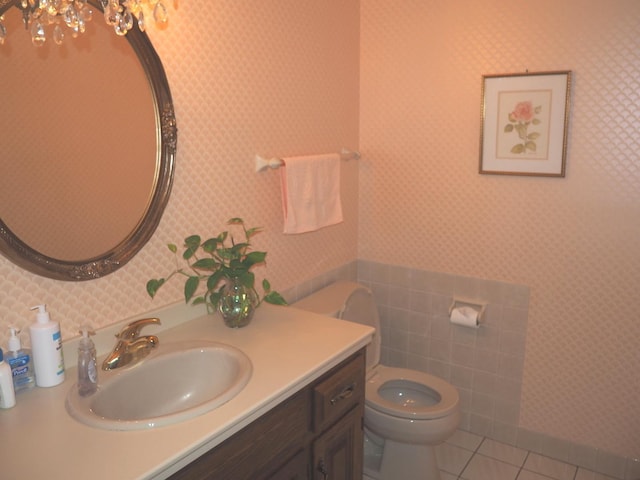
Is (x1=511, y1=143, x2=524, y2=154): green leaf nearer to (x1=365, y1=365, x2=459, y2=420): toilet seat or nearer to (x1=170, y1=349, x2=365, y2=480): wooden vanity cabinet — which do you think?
(x1=365, y1=365, x2=459, y2=420): toilet seat

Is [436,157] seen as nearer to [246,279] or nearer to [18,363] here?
[246,279]

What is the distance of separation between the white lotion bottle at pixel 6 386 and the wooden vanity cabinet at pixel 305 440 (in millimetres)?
457

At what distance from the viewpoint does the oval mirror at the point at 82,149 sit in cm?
129

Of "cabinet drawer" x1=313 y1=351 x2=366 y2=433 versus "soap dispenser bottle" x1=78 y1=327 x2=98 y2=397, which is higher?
"soap dispenser bottle" x1=78 y1=327 x2=98 y2=397

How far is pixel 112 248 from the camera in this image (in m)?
1.52

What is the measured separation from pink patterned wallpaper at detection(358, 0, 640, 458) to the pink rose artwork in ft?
0.44

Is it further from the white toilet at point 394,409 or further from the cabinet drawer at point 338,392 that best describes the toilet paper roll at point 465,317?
the cabinet drawer at point 338,392

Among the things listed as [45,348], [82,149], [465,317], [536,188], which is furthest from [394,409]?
[82,149]

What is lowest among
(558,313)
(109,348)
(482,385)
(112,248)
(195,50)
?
(482,385)

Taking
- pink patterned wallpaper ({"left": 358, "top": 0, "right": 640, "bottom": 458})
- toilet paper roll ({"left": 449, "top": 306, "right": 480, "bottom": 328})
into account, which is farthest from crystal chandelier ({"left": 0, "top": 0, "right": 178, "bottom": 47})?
toilet paper roll ({"left": 449, "top": 306, "right": 480, "bottom": 328})

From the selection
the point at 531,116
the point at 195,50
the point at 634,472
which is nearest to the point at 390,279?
the point at 531,116

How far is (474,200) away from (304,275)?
34.0 inches

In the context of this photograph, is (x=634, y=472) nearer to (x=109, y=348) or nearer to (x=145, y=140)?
(x=109, y=348)

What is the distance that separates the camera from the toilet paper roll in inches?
95.6
